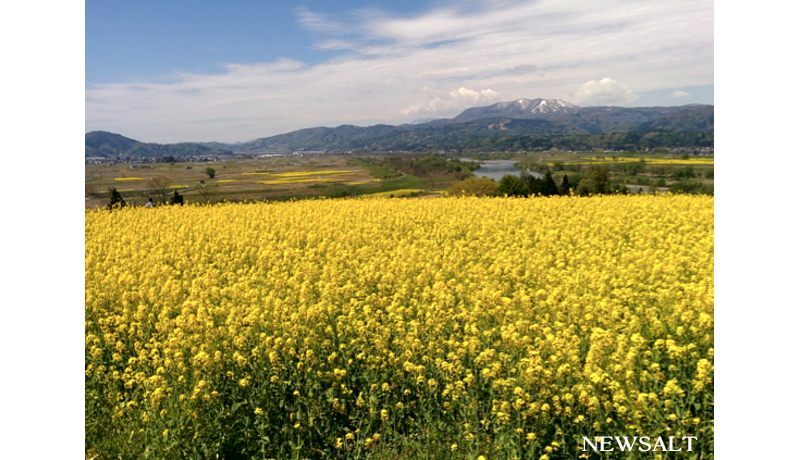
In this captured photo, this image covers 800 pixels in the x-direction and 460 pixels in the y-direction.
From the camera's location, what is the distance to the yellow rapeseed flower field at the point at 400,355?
160 inches

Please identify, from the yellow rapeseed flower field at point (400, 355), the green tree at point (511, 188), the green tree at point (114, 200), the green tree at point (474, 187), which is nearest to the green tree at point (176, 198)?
the green tree at point (114, 200)

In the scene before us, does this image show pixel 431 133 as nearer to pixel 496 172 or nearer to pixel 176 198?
pixel 496 172

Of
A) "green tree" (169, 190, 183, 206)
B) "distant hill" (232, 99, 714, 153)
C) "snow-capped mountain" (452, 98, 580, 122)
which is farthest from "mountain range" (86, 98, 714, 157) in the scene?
"snow-capped mountain" (452, 98, 580, 122)

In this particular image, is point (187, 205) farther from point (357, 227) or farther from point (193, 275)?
point (193, 275)

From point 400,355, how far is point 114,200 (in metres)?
14.9

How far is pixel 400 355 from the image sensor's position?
4.89 meters

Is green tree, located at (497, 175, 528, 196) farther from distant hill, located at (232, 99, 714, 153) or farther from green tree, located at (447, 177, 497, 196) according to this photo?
distant hill, located at (232, 99, 714, 153)

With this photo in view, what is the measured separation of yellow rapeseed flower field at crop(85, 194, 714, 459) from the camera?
407cm

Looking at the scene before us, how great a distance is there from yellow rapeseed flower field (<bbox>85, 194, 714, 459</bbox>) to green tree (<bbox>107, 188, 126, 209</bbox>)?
783cm

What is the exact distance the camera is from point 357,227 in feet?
35.9

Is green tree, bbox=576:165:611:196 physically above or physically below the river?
below

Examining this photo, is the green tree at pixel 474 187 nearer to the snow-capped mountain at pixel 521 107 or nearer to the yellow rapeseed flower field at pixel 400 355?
the snow-capped mountain at pixel 521 107

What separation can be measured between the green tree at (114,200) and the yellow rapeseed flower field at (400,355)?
25.7 feet

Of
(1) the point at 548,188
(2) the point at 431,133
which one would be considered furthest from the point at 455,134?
(1) the point at 548,188
